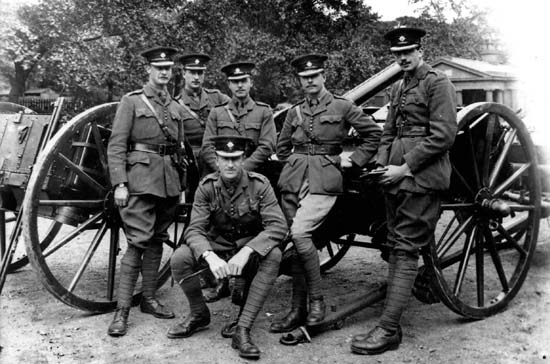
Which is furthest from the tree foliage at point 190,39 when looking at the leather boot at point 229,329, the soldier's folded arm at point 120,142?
the leather boot at point 229,329

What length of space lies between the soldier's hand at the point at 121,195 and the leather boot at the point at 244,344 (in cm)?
123

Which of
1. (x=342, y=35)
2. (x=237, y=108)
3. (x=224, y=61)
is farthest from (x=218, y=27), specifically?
(x=237, y=108)

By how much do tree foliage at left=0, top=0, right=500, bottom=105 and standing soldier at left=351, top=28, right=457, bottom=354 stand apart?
1164cm

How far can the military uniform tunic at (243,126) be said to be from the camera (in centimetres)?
468

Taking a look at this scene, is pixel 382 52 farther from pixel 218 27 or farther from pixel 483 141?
pixel 483 141

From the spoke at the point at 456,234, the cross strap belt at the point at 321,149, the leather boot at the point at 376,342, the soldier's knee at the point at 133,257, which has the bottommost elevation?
the leather boot at the point at 376,342

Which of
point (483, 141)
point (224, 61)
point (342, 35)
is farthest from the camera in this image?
point (342, 35)

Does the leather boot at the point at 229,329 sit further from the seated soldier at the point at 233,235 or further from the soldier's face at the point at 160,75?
the soldier's face at the point at 160,75

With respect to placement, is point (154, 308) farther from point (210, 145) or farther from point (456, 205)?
point (456, 205)

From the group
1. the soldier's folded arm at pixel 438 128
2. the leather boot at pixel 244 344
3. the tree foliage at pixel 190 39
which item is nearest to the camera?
the leather boot at pixel 244 344

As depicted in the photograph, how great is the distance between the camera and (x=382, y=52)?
19781 millimetres

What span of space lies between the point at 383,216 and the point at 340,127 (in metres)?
0.76

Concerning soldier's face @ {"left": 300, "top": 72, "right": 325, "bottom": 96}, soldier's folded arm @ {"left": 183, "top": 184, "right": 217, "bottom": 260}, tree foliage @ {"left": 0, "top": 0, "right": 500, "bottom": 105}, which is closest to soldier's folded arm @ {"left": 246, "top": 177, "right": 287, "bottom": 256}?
soldier's folded arm @ {"left": 183, "top": 184, "right": 217, "bottom": 260}

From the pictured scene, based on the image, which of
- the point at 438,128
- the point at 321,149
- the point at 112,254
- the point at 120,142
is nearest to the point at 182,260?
the point at 112,254
